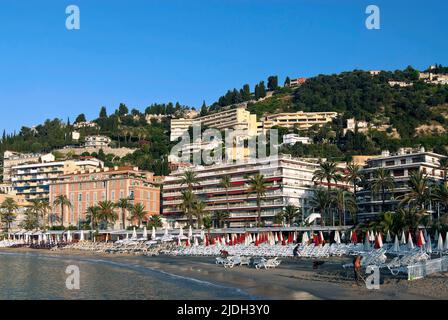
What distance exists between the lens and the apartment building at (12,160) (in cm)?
17162

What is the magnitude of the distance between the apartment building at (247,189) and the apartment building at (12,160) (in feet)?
223

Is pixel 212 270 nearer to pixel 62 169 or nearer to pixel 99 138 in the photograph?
pixel 62 169

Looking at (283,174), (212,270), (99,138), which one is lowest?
(212,270)

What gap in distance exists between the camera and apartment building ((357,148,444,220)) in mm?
95000

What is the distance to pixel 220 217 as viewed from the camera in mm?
104062

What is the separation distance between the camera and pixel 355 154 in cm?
15512

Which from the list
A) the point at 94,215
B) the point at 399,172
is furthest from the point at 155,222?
the point at 399,172

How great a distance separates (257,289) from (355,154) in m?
128

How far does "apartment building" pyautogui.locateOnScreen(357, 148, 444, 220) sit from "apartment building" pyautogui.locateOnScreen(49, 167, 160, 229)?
151 ft

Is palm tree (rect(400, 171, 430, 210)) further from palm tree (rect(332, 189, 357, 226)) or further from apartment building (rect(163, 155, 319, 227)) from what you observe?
apartment building (rect(163, 155, 319, 227))

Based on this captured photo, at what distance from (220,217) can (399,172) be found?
31.6 m

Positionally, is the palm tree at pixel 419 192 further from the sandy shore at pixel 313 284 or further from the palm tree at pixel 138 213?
the palm tree at pixel 138 213

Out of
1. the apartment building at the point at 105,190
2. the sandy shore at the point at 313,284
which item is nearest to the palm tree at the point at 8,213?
the apartment building at the point at 105,190
